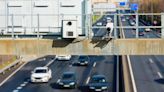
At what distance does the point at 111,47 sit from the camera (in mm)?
19203

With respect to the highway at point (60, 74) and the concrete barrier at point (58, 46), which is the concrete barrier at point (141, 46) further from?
the highway at point (60, 74)

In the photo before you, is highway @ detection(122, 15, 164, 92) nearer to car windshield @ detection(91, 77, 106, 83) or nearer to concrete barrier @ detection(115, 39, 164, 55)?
car windshield @ detection(91, 77, 106, 83)

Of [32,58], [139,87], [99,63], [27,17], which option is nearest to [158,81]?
[139,87]

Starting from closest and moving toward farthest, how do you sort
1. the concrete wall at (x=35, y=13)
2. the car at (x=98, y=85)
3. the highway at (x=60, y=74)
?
the concrete wall at (x=35, y=13), the car at (x=98, y=85), the highway at (x=60, y=74)

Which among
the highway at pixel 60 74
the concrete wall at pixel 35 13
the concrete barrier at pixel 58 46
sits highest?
the concrete wall at pixel 35 13

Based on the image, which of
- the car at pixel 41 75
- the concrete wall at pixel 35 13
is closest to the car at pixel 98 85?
the car at pixel 41 75

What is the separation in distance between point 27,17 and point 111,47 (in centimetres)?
439

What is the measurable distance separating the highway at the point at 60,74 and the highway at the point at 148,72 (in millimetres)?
2305

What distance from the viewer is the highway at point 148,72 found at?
127 ft

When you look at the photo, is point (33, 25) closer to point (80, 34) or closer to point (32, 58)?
point (80, 34)

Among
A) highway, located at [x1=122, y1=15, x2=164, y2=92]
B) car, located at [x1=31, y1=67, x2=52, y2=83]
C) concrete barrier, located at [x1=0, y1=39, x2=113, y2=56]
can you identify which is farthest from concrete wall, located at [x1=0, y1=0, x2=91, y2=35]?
car, located at [x1=31, y1=67, x2=52, y2=83]

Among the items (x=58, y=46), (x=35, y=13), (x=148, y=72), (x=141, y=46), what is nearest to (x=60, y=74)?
(x=148, y=72)

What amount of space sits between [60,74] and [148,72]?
8693mm

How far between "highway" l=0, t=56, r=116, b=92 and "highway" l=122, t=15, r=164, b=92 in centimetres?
231
